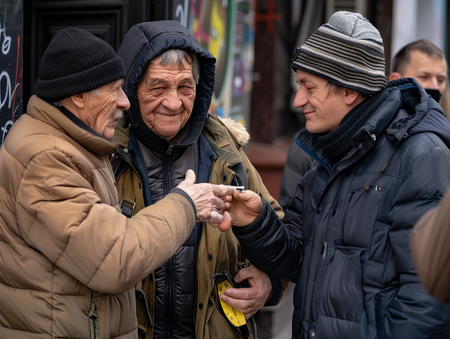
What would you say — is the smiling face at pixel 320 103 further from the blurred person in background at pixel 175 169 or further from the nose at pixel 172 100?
the nose at pixel 172 100

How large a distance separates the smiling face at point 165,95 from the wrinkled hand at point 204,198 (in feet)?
1.49

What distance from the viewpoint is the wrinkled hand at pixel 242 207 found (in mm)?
2617

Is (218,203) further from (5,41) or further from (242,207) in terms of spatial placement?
(5,41)

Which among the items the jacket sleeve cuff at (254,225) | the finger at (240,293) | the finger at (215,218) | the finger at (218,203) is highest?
the finger at (218,203)

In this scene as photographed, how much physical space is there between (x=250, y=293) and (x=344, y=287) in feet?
2.20

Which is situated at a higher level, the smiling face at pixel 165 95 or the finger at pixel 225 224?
the smiling face at pixel 165 95

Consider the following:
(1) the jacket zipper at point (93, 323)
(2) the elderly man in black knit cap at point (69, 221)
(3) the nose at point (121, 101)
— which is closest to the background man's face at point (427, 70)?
(3) the nose at point (121, 101)

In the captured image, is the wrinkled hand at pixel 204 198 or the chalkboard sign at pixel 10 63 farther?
the chalkboard sign at pixel 10 63

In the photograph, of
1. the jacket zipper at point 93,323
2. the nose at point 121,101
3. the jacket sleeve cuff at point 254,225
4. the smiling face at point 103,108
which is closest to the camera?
the jacket zipper at point 93,323

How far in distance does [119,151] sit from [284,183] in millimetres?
1460

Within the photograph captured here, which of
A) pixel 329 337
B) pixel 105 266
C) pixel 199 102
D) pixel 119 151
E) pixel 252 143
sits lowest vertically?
pixel 252 143

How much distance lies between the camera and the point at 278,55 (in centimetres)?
830

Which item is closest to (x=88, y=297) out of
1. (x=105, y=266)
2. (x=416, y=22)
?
(x=105, y=266)

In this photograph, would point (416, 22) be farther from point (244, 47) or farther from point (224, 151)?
point (224, 151)
